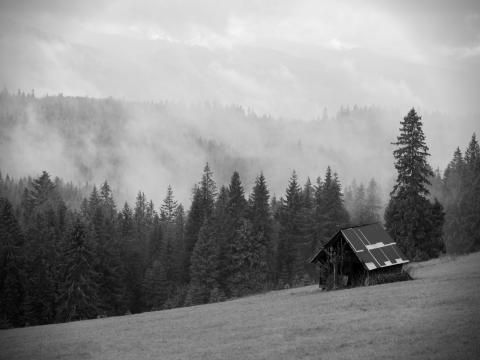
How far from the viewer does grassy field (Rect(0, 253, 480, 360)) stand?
20644 millimetres

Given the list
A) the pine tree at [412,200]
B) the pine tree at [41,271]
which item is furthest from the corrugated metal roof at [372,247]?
the pine tree at [41,271]

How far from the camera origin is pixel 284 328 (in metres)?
27.6

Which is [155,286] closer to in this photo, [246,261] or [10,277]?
[246,261]

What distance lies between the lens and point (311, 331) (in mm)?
25719

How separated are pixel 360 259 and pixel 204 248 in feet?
121

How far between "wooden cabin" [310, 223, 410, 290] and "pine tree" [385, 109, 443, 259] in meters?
11.6

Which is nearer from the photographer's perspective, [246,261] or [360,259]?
[360,259]

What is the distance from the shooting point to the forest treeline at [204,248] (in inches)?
2264

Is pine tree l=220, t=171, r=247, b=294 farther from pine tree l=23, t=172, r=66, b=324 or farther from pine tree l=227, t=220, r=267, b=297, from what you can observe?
pine tree l=23, t=172, r=66, b=324

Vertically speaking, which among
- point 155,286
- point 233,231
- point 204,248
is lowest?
point 155,286

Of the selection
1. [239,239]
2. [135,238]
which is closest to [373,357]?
[239,239]

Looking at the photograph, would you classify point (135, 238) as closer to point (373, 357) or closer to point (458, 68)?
point (458, 68)

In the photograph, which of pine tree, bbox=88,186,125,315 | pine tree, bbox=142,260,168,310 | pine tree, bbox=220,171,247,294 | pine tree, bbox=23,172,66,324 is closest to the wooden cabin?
pine tree, bbox=220,171,247,294

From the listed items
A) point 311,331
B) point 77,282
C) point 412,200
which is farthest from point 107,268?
point 311,331
